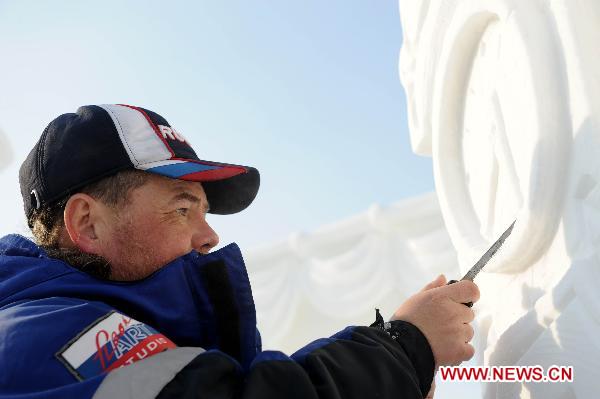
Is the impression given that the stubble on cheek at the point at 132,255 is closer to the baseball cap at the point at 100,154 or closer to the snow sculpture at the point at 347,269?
the baseball cap at the point at 100,154

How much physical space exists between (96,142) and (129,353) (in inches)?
17.5

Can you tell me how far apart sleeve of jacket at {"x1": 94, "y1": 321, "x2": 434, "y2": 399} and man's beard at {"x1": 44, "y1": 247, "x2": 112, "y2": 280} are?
31 centimetres

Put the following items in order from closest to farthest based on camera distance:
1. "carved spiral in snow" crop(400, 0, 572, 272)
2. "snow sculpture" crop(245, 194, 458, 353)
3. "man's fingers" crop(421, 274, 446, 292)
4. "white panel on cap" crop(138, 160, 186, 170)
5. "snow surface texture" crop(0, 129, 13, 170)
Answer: "carved spiral in snow" crop(400, 0, 572, 272) < "man's fingers" crop(421, 274, 446, 292) < "white panel on cap" crop(138, 160, 186, 170) < "snow surface texture" crop(0, 129, 13, 170) < "snow sculpture" crop(245, 194, 458, 353)

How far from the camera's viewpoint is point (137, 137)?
4.41 feet

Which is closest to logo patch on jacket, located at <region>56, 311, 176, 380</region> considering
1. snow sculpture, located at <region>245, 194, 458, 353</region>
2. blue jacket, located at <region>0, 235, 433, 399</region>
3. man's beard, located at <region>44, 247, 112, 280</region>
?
blue jacket, located at <region>0, 235, 433, 399</region>

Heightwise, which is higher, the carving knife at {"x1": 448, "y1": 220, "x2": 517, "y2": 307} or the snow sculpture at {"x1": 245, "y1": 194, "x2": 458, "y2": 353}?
the carving knife at {"x1": 448, "y1": 220, "x2": 517, "y2": 307}

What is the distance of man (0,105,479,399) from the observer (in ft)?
3.19

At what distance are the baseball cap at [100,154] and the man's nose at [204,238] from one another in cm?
8

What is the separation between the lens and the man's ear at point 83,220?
1307mm

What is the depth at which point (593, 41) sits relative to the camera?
1.00 m

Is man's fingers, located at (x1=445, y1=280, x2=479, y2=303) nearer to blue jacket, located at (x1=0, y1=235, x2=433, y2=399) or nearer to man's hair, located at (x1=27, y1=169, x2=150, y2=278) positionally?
blue jacket, located at (x1=0, y1=235, x2=433, y2=399)

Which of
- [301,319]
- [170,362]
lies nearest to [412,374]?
[170,362]

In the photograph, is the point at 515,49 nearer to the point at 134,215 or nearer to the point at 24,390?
the point at 134,215

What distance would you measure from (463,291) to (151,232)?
0.52 metres
